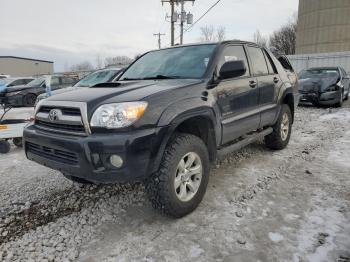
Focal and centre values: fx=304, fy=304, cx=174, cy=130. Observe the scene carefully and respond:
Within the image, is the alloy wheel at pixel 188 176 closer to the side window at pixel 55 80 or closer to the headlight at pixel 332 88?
the headlight at pixel 332 88

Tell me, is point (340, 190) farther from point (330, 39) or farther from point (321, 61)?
point (330, 39)

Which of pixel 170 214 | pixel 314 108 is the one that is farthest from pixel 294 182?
pixel 314 108

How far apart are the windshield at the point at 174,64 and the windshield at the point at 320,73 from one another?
9.02 m

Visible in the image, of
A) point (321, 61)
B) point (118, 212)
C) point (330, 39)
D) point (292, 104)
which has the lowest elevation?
point (118, 212)

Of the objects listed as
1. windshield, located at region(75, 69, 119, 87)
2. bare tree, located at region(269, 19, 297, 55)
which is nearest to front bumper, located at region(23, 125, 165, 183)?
windshield, located at region(75, 69, 119, 87)

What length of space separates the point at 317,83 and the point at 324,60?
11425 mm

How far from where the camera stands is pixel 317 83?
10.6 meters

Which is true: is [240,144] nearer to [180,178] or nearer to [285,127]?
[180,178]

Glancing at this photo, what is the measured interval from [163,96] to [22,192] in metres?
2.41

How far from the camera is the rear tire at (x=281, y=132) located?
16.8ft

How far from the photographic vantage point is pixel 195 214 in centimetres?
319

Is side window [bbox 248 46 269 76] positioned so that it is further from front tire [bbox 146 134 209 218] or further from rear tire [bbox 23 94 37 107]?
rear tire [bbox 23 94 37 107]

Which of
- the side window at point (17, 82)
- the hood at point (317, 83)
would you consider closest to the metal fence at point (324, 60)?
the hood at point (317, 83)

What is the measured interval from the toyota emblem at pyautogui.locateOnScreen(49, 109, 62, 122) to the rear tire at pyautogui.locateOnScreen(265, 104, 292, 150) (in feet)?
11.7
